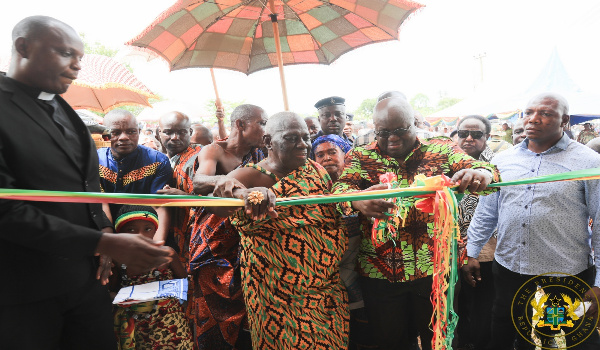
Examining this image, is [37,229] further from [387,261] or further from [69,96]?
[69,96]

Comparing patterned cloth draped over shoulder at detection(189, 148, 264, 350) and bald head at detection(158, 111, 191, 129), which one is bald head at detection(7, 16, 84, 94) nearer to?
patterned cloth draped over shoulder at detection(189, 148, 264, 350)

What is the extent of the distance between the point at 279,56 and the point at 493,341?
355 centimetres

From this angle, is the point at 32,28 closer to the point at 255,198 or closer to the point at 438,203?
the point at 255,198

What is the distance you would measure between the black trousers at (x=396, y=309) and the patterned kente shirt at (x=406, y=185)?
86mm

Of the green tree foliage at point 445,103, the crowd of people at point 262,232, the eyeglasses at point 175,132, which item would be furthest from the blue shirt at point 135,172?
the green tree foliage at point 445,103

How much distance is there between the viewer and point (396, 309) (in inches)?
106

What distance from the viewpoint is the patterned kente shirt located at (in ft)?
8.48

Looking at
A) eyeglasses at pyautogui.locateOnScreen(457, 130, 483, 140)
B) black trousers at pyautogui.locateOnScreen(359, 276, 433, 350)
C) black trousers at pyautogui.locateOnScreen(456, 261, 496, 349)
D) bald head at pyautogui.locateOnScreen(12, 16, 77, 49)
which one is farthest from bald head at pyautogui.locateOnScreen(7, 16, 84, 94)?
eyeglasses at pyautogui.locateOnScreen(457, 130, 483, 140)

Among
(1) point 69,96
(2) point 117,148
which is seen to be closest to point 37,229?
(2) point 117,148

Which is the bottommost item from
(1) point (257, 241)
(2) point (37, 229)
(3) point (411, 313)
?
(3) point (411, 313)

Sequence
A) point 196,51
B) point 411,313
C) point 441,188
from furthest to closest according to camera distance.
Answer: point 196,51, point 411,313, point 441,188

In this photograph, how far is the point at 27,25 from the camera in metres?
1.74

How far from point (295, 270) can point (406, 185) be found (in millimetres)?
1017

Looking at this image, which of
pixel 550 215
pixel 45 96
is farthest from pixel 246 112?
pixel 550 215
